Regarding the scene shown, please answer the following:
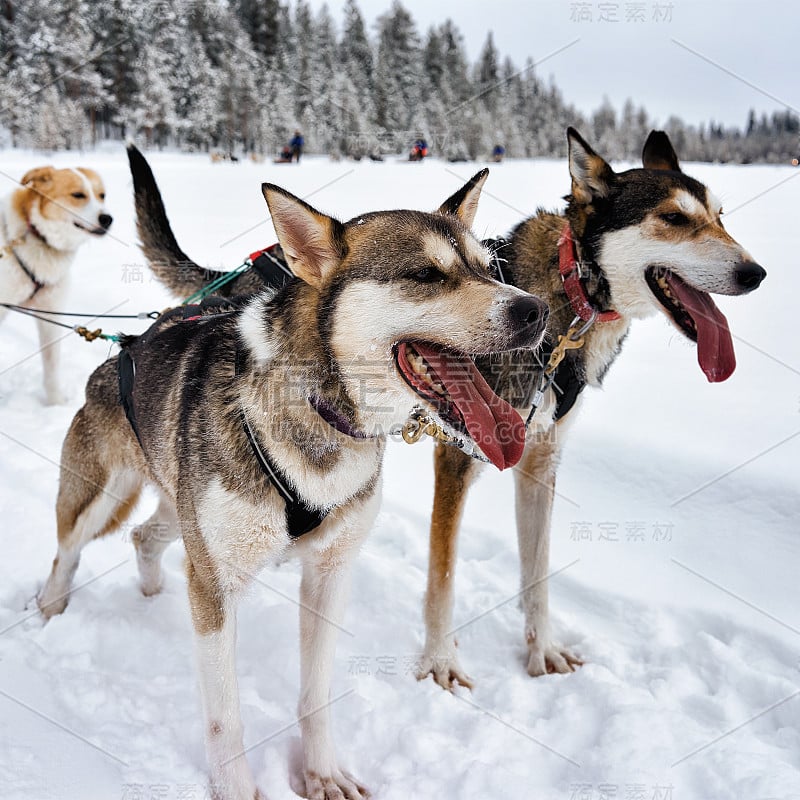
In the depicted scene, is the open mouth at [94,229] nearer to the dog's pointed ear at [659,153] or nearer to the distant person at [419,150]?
the dog's pointed ear at [659,153]

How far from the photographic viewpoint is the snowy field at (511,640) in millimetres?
2242

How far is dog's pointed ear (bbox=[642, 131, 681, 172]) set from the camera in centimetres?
308

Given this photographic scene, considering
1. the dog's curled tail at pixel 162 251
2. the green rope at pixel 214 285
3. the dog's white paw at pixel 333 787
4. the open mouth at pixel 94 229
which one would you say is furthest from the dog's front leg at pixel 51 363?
the dog's white paw at pixel 333 787

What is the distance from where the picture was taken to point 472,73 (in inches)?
2122

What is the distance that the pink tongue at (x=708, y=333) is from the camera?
246 centimetres

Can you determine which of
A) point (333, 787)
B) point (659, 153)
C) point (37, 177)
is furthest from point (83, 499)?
point (37, 177)

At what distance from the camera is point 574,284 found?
8.90 feet

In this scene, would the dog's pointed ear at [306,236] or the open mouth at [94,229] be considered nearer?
the dog's pointed ear at [306,236]

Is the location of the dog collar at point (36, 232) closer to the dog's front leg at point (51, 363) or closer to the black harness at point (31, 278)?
the black harness at point (31, 278)

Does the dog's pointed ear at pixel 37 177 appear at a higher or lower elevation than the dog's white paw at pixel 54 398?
→ higher

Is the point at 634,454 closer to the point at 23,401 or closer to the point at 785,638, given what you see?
the point at 785,638

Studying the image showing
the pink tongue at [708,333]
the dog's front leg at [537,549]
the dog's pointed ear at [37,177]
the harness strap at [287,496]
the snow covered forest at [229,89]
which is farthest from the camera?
the snow covered forest at [229,89]

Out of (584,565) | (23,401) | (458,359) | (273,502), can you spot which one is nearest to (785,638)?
(584,565)

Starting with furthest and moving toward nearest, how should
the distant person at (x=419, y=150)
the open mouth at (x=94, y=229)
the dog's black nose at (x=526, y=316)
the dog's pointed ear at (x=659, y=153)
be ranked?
1. the distant person at (x=419, y=150)
2. the open mouth at (x=94, y=229)
3. the dog's pointed ear at (x=659, y=153)
4. the dog's black nose at (x=526, y=316)
